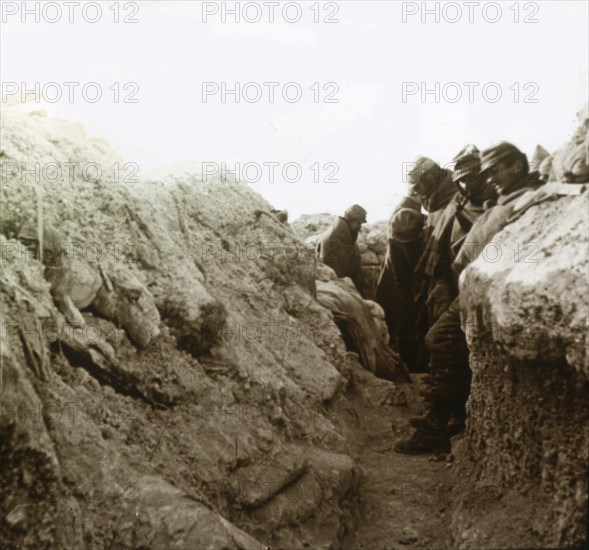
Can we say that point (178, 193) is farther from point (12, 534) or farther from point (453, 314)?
point (12, 534)

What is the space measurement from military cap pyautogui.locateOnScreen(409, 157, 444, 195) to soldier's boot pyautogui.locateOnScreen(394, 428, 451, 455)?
3622mm

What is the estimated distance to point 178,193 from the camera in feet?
17.1

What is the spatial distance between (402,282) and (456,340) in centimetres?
382

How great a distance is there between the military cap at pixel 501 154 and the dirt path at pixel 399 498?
2.01 metres

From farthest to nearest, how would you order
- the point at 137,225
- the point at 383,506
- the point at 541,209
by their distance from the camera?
the point at 137,225 → the point at 383,506 → the point at 541,209

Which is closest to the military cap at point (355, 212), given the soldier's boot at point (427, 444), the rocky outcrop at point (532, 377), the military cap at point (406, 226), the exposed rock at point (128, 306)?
the military cap at point (406, 226)

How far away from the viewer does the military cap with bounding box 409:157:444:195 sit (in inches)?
310

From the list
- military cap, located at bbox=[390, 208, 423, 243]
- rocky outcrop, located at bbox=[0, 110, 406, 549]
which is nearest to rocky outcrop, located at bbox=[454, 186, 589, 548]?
rocky outcrop, located at bbox=[0, 110, 406, 549]

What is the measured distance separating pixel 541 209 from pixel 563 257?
870 mm

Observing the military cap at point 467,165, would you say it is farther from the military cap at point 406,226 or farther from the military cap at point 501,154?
the military cap at point 406,226

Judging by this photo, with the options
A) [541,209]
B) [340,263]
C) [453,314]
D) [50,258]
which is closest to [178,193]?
[50,258]

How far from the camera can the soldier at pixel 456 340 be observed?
4.61m


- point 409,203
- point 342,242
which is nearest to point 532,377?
point 342,242

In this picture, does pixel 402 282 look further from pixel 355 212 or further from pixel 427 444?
pixel 427 444
